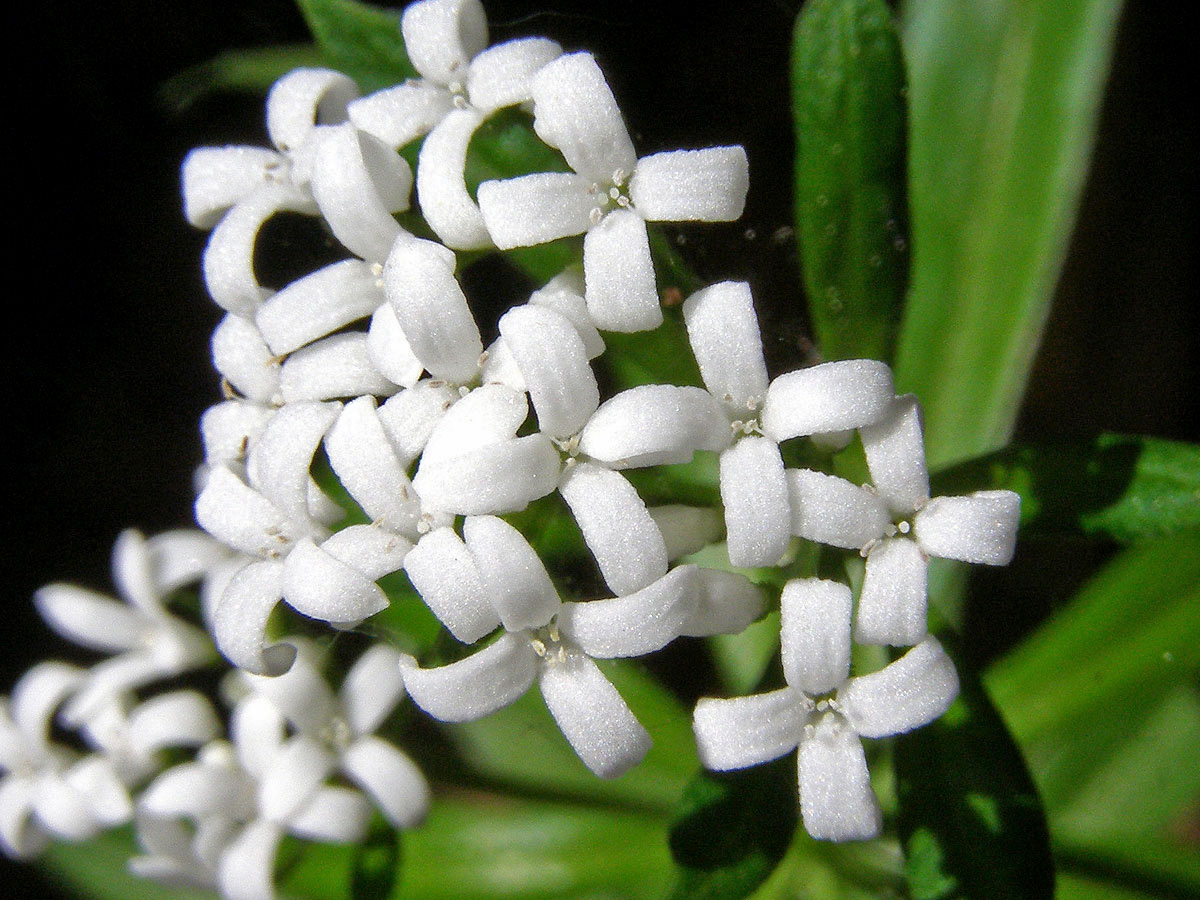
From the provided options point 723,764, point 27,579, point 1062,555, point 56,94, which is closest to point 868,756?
point 1062,555

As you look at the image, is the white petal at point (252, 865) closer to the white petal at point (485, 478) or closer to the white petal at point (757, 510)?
the white petal at point (485, 478)

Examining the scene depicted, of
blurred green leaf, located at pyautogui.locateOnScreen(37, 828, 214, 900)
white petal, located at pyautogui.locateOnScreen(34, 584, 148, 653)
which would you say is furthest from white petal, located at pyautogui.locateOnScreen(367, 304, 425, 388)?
blurred green leaf, located at pyautogui.locateOnScreen(37, 828, 214, 900)

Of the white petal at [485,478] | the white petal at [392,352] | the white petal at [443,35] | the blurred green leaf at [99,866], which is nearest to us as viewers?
the white petal at [485,478]

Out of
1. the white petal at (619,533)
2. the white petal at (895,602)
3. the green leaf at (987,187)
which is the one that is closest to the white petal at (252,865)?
the white petal at (619,533)

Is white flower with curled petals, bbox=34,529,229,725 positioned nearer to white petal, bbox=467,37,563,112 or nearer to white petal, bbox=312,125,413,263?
white petal, bbox=312,125,413,263

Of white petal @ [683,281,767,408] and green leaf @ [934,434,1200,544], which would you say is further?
green leaf @ [934,434,1200,544]

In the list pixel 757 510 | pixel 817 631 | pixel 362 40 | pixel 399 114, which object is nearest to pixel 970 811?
pixel 817 631

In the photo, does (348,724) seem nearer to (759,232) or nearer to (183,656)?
(183,656)
